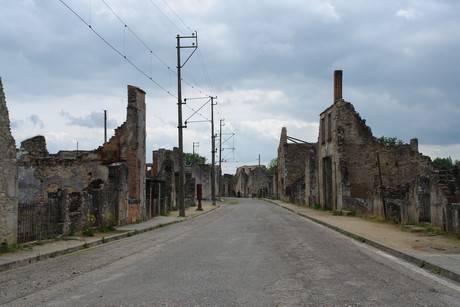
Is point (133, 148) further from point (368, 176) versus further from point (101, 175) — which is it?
point (368, 176)

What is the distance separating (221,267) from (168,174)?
30.8 m

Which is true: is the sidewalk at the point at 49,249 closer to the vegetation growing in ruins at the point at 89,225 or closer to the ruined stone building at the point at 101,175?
the vegetation growing in ruins at the point at 89,225

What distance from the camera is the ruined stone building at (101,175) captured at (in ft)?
70.1

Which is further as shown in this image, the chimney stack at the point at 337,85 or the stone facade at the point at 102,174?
the chimney stack at the point at 337,85

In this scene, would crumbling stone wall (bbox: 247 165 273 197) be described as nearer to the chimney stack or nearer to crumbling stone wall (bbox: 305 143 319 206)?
crumbling stone wall (bbox: 305 143 319 206)

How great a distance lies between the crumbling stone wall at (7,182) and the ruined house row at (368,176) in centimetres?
1350

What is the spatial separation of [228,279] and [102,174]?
22.8 metres

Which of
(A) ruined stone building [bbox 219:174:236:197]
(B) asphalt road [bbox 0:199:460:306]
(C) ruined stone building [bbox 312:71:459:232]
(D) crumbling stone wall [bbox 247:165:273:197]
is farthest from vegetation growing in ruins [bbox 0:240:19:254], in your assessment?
(A) ruined stone building [bbox 219:174:236:197]

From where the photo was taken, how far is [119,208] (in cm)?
2448

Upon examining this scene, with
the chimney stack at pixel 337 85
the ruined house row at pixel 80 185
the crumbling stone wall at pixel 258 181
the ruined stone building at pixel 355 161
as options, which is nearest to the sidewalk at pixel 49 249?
the ruined house row at pixel 80 185

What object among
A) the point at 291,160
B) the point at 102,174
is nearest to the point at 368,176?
the point at 102,174

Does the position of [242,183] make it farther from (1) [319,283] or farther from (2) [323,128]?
(1) [319,283]

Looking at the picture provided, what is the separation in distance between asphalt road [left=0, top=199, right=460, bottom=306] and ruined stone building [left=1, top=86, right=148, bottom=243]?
684cm

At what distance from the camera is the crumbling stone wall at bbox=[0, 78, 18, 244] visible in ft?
46.6
